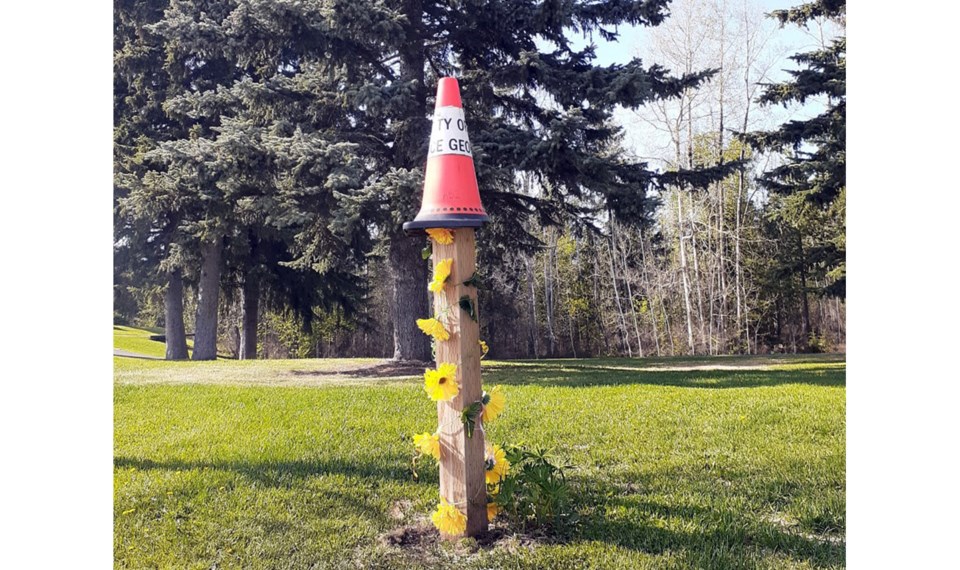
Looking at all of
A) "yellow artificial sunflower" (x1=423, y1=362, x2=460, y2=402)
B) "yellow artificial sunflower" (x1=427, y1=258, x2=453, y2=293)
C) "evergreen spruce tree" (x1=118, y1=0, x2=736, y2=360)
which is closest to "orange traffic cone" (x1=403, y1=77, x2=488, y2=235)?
"yellow artificial sunflower" (x1=427, y1=258, x2=453, y2=293)

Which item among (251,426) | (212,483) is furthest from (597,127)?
(212,483)

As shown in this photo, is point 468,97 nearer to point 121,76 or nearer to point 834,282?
point 121,76

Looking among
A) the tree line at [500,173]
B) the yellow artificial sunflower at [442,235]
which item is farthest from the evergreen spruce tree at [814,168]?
the yellow artificial sunflower at [442,235]

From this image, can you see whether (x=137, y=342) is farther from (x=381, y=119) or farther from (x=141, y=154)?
(x=381, y=119)

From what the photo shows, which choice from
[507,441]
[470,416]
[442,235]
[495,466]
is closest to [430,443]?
[470,416]

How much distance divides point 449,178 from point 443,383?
0.58 metres

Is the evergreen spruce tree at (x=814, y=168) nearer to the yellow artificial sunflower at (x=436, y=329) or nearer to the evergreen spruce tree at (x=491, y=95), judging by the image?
the evergreen spruce tree at (x=491, y=95)

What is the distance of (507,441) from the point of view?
9.56 ft

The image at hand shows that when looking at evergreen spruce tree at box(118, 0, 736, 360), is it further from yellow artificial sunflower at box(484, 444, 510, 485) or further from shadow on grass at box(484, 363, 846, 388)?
yellow artificial sunflower at box(484, 444, 510, 485)

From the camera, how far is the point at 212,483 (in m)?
2.42


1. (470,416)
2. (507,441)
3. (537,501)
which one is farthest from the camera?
(507,441)
